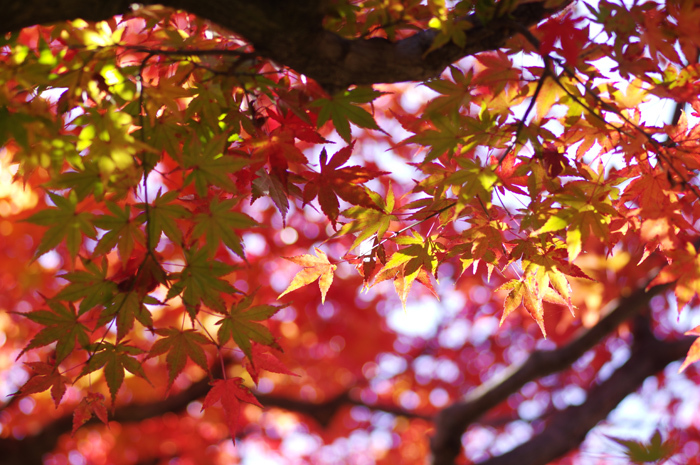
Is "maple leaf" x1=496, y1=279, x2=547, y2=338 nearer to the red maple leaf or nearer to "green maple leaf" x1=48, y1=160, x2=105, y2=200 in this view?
the red maple leaf

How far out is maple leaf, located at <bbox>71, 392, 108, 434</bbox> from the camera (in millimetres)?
1382

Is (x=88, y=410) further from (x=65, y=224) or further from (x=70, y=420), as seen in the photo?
(x=70, y=420)

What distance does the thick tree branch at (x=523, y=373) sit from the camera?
347cm

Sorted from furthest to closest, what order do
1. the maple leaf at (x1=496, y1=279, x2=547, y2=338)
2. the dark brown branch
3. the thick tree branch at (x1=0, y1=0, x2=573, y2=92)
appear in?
the dark brown branch
the maple leaf at (x1=496, y1=279, x2=547, y2=338)
the thick tree branch at (x1=0, y1=0, x2=573, y2=92)

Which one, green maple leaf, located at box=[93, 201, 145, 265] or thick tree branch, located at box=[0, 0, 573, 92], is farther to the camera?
green maple leaf, located at box=[93, 201, 145, 265]

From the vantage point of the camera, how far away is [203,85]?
131 cm

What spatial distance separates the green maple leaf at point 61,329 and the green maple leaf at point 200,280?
297 mm

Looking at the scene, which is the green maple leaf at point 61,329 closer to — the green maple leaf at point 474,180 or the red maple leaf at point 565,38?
the green maple leaf at point 474,180

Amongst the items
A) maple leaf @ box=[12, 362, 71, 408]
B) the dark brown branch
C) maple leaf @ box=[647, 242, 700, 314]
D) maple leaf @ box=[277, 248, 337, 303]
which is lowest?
the dark brown branch

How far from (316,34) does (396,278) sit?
2.44 ft

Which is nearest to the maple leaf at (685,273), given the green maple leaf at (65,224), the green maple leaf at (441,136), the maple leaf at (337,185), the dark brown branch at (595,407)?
the green maple leaf at (441,136)

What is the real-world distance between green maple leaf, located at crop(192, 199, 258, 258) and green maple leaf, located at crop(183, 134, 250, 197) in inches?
2.0

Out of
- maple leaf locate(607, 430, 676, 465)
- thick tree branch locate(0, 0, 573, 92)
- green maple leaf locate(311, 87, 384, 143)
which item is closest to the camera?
thick tree branch locate(0, 0, 573, 92)

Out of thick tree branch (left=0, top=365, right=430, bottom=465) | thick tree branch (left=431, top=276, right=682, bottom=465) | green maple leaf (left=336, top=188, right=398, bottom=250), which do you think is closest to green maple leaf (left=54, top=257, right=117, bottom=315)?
green maple leaf (left=336, top=188, right=398, bottom=250)
